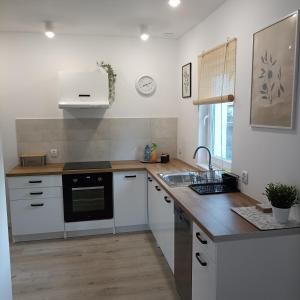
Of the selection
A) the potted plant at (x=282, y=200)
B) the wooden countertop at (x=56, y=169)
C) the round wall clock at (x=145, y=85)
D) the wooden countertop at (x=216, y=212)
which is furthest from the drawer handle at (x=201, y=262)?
the round wall clock at (x=145, y=85)

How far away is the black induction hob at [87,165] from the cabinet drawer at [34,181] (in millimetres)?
182

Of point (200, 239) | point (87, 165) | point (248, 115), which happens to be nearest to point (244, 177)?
point (248, 115)

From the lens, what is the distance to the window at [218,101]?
2.70 metres

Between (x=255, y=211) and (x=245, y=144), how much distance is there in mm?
629

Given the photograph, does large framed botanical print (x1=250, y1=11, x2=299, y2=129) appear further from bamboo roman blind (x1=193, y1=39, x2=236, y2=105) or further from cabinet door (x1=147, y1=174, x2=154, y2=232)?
cabinet door (x1=147, y1=174, x2=154, y2=232)

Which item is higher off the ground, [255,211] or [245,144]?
[245,144]

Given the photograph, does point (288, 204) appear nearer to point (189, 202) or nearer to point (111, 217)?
point (189, 202)

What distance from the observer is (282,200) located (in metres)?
1.78

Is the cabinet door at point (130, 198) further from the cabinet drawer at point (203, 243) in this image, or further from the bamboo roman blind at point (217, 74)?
the cabinet drawer at point (203, 243)

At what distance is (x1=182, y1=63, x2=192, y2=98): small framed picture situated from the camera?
3725 mm

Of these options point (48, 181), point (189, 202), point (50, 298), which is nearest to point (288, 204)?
point (189, 202)

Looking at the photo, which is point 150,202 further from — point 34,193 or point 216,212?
point 216,212

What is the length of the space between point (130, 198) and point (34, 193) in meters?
1.16

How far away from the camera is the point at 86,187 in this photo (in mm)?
3674
